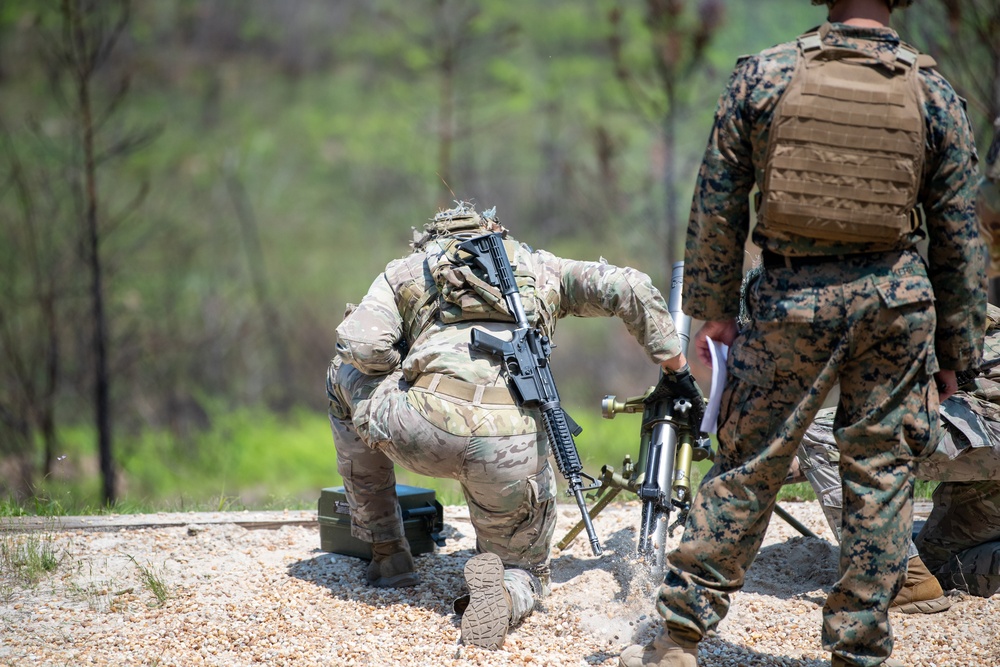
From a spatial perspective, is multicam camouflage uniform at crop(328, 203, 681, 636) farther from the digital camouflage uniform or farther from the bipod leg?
→ the digital camouflage uniform

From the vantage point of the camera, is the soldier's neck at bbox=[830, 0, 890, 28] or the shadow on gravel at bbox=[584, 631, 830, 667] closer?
the soldier's neck at bbox=[830, 0, 890, 28]

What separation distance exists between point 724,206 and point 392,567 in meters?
→ 2.15

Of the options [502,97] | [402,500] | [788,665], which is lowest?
[788,665]

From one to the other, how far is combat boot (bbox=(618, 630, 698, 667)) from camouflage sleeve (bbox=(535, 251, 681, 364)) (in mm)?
1204

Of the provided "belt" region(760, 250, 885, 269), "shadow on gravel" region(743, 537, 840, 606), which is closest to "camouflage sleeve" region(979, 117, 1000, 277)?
"belt" region(760, 250, 885, 269)

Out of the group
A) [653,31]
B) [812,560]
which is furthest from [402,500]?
[653,31]

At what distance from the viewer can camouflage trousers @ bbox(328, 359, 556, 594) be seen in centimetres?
344

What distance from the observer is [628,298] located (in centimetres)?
377

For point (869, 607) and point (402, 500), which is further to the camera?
point (402, 500)

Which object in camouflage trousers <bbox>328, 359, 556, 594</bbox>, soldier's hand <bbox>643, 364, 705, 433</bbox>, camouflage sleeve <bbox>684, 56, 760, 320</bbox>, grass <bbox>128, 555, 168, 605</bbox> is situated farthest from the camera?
soldier's hand <bbox>643, 364, 705, 433</bbox>

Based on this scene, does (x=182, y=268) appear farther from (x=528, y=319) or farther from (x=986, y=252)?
(x=986, y=252)

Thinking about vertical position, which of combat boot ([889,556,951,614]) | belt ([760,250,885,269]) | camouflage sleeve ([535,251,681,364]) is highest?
belt ([760,250,885,269])

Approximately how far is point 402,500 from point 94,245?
6.09 meters

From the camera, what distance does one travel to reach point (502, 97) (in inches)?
853
